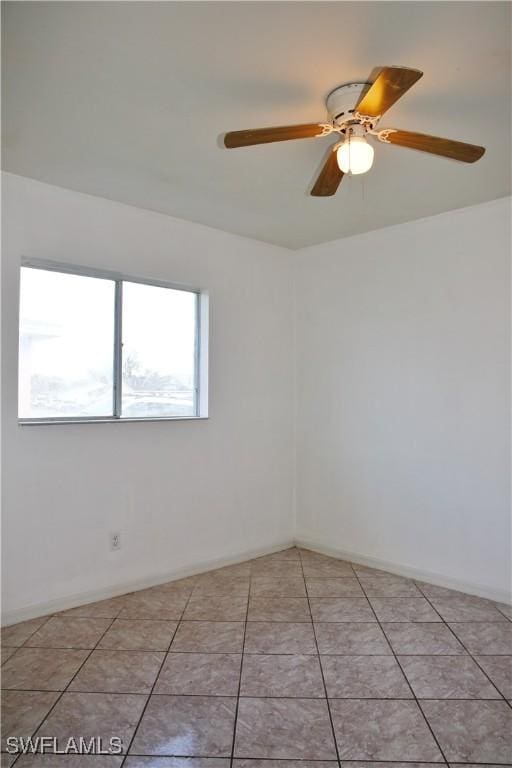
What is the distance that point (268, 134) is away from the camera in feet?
6.07

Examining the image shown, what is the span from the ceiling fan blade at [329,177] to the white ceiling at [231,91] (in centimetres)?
21

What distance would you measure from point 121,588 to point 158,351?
5.13ft

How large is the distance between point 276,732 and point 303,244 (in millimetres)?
3344

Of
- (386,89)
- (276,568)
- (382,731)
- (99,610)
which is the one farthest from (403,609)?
(386,89)

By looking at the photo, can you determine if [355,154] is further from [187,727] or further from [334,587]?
A: [334,587]

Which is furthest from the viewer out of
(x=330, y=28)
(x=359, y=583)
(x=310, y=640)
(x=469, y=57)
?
(x=359, y=583)

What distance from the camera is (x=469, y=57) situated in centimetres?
180

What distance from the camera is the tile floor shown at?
5.88 feet

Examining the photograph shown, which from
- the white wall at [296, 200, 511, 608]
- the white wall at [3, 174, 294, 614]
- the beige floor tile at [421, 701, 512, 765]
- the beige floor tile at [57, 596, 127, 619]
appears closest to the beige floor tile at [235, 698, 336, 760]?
the beige floor tile at [421, 701, 512, 765]

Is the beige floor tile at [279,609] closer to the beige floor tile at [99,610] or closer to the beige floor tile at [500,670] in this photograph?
the beige floor tile at [99,610]

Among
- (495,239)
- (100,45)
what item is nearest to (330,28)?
(100,45)

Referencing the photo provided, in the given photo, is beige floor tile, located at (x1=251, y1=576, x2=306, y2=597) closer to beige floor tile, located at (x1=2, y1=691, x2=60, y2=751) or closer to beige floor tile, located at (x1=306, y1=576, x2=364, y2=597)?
beige floor tile, located at (x1=306, y1=576, x2=364, y2=597)

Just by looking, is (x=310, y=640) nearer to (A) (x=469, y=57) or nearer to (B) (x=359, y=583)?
(B) (x=359, y=583)

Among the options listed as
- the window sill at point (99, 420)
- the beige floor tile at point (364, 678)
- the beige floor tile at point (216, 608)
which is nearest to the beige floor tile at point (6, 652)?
the beige floor tile at point (216, 608)
